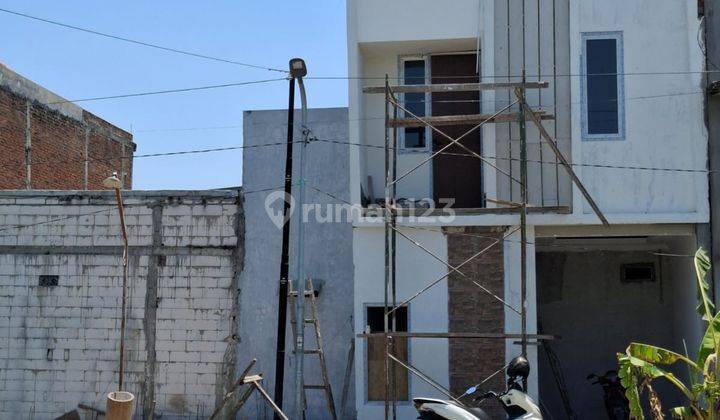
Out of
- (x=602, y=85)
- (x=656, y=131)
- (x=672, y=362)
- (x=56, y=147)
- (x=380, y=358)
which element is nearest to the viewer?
→ (x=672, y=362)

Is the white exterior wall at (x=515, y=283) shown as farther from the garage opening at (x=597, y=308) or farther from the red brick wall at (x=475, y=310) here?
the garage opening at (x=597, y=308)

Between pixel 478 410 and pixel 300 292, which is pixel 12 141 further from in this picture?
pixel 478 410

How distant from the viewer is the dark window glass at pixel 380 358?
13.2 metres

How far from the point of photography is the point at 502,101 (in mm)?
13250

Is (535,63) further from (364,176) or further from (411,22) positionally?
(364,176)

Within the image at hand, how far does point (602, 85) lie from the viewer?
13164 millimetres

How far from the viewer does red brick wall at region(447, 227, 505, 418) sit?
12898 mm

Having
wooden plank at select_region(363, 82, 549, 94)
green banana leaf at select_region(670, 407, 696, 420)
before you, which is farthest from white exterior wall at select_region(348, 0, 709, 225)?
green banana leaf at select_region(670, 407, 696, 420)

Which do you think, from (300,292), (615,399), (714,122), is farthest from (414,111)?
(615,399)

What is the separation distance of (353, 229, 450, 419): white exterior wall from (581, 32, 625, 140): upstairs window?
2.93 m

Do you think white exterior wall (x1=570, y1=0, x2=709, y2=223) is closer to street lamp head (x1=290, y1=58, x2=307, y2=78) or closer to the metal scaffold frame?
the metal scaffold frame

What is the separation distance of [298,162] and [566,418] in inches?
267

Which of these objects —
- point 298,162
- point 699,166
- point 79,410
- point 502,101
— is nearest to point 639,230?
point 699,166

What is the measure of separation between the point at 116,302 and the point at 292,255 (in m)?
3.29
